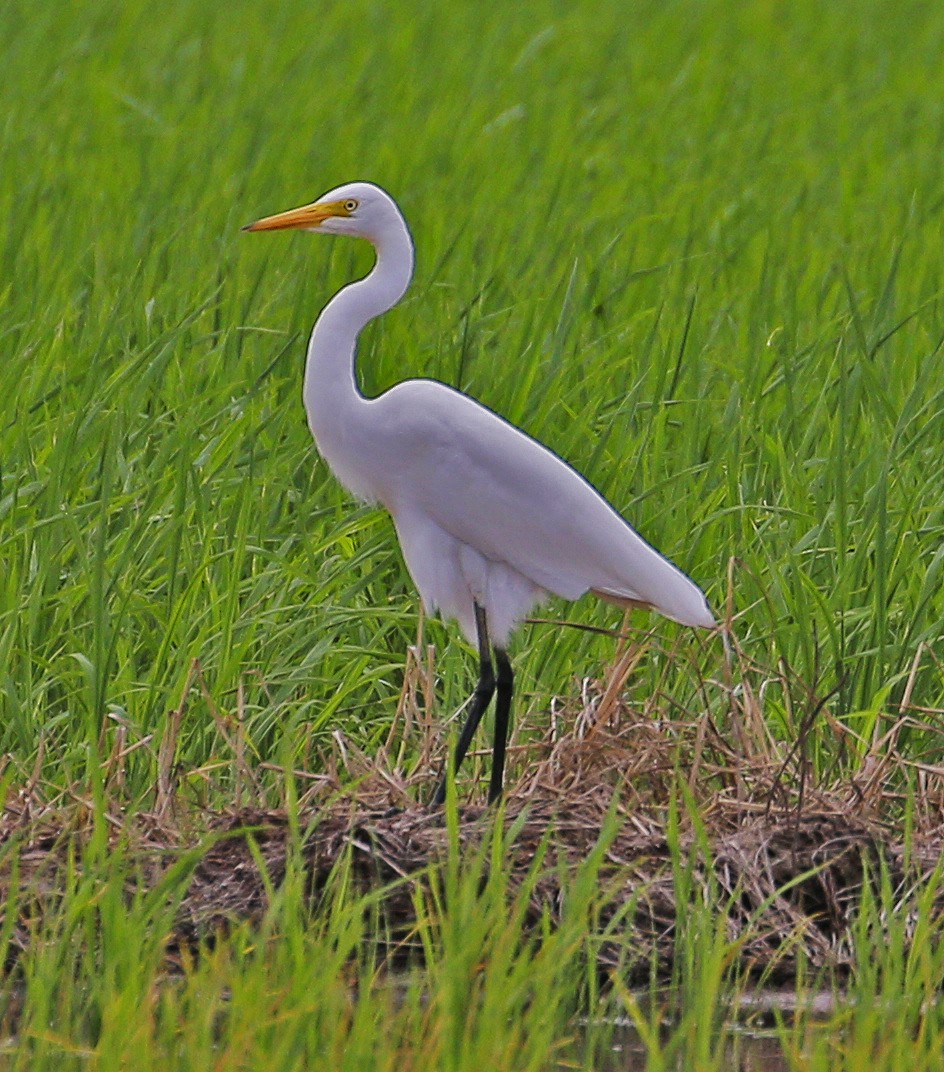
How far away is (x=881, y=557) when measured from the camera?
13.9ft

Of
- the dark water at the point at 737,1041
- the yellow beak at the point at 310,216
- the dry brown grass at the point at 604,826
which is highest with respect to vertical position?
the yellow beak at the point at 310,216

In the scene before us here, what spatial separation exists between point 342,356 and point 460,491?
0.35 meters

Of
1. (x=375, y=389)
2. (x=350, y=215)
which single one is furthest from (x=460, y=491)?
(x=375, y=389)

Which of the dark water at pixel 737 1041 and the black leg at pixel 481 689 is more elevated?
the black leg at pixel 481 689

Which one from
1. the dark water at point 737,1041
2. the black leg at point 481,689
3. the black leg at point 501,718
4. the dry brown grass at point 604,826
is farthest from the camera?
the black leg at point 481,689

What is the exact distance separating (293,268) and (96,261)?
24.9 inches

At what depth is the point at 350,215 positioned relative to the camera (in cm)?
420

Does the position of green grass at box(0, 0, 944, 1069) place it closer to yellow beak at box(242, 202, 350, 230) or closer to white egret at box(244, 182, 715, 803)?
white egret at box(244, 182, 715, 803)

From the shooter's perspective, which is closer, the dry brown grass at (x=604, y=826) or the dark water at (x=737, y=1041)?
the dark water at (x=737, y=1041)

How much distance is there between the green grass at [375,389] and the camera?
13.2ft

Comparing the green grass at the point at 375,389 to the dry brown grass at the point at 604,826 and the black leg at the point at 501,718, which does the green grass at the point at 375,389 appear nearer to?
the dry brown grass at the point at 604,826

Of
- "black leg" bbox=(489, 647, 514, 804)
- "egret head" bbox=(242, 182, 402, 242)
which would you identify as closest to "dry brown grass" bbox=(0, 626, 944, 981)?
"black leg" bbox=(489, 647, 514, 804)

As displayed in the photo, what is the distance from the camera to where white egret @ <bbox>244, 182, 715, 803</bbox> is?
4.08m

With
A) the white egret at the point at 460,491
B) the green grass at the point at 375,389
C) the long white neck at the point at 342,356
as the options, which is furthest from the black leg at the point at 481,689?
the long white neck at the point at 342,356
